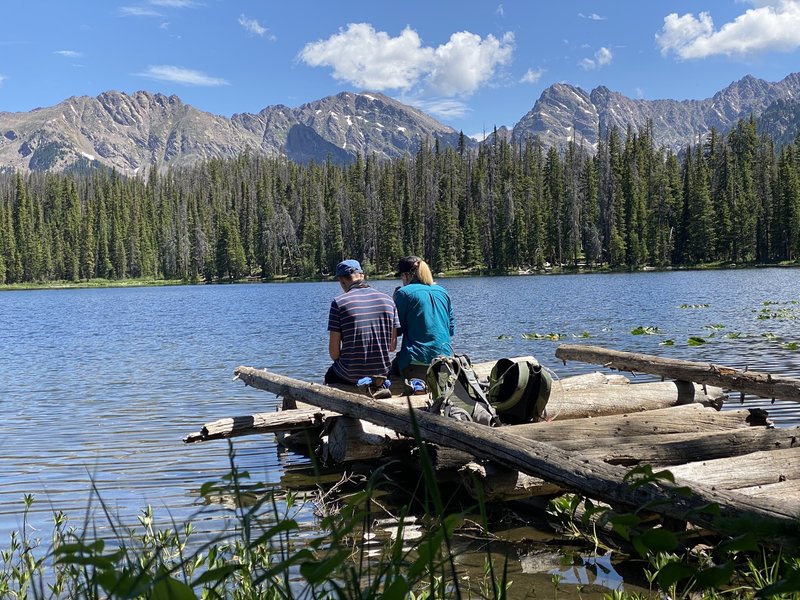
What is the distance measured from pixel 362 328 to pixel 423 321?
0.74 metres

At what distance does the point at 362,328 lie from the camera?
903cm

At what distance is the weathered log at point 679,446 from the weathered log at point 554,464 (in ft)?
2.98

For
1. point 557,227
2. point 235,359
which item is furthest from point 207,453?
point 557,227

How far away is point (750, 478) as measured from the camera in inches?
223

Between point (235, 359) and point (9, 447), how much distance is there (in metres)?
11.3

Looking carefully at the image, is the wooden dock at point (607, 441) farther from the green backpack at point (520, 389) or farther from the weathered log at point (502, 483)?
the green backpack at point (520, 389)

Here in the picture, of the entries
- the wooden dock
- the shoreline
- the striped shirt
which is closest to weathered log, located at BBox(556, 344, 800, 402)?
the wooden dock

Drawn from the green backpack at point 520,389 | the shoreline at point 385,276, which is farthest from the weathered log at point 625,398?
the shoreline at point 385,276

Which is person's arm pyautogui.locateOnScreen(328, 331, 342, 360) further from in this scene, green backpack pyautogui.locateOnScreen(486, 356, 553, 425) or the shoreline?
the shoreline

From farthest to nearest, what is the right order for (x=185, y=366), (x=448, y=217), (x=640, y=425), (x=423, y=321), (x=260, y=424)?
1. (x=448, y=217)
2. (x=185, y=366)
3. (x=423, y=321)
4. (x=260, y=424)
5. (x=640, y=425)

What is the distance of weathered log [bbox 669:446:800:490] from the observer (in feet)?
18.3

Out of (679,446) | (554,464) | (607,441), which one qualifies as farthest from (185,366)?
(554,464)

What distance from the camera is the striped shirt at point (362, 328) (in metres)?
8.99

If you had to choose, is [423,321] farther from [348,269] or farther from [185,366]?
[185,366]
